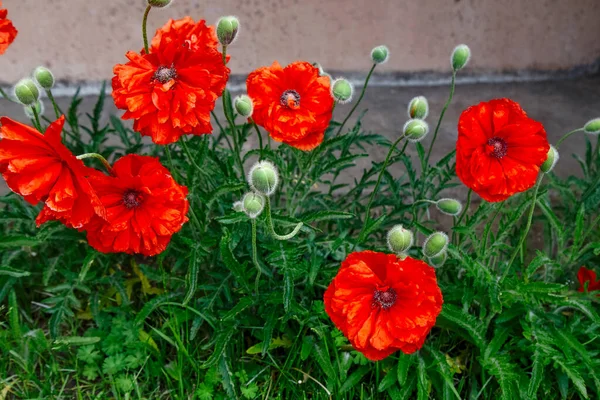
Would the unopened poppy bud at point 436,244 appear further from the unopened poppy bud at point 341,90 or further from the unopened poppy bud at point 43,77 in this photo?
the unopened poppy bud at point 43,77

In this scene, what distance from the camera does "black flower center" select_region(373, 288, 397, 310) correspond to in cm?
153

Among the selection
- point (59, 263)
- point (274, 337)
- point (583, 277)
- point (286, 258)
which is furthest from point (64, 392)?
point (583, 277)

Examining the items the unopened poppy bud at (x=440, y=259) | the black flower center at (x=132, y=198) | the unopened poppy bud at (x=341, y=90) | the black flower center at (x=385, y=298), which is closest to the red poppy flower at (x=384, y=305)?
the black flower center at (x=385, y=298)

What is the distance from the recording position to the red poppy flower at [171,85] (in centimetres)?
145

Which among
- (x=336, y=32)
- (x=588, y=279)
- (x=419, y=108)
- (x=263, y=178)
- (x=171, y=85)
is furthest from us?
(x=336, y=32)

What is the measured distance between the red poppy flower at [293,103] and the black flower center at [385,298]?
43 cm

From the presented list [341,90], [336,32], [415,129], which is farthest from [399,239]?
[336,32]

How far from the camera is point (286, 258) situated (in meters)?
1.72

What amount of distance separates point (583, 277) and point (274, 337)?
1062mm

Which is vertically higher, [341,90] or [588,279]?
[341,90]

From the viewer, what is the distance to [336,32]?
3330 millimetres

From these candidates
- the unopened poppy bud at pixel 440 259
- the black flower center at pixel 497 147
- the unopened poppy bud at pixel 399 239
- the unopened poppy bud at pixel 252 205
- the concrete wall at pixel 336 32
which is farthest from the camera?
the concrete wall at pixel 336 32

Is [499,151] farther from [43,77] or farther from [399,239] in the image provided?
[43,77]

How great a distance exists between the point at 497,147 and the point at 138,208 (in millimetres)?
948
